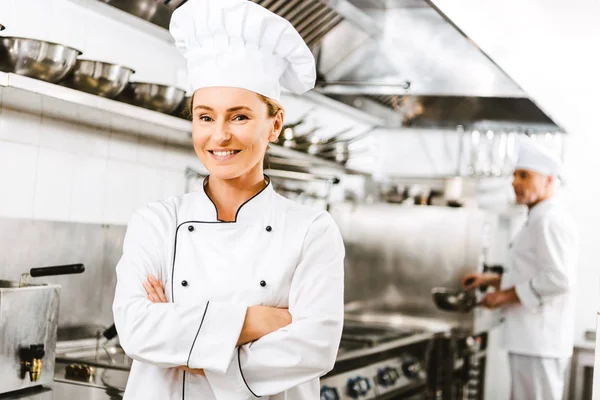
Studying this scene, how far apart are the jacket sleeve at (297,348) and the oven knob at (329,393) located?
1334 millimetres

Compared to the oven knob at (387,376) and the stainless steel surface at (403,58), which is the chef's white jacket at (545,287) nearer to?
the stainless steel surface at (403,58)

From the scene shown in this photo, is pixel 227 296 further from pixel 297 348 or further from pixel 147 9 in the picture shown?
pixel 147 9

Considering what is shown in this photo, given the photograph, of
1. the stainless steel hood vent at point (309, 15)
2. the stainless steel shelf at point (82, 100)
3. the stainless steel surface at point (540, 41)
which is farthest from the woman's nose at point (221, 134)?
the stainless steel hood vent at point (309, 15)

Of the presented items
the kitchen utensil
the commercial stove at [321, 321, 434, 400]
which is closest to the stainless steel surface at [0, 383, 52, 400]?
the commercial stove at [321, 321, 434, 400]

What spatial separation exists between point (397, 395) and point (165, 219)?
2343 mm

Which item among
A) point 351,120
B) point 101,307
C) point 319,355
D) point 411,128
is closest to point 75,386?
point 101,307

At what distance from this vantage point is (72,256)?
3064mm

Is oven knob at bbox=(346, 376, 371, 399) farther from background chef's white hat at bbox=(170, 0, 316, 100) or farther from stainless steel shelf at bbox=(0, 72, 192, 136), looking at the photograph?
background chef's white hat at bbox=(170, 0, 316, 100)

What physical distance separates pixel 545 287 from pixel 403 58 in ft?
5.20

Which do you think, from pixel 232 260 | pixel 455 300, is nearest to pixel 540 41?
pixel 232 260

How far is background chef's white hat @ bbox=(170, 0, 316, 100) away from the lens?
1.89 m

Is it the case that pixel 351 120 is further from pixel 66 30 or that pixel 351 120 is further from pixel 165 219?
pixel 165 219

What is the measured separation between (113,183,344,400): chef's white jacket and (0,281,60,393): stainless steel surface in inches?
17.5

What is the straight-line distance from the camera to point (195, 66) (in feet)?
6.47
